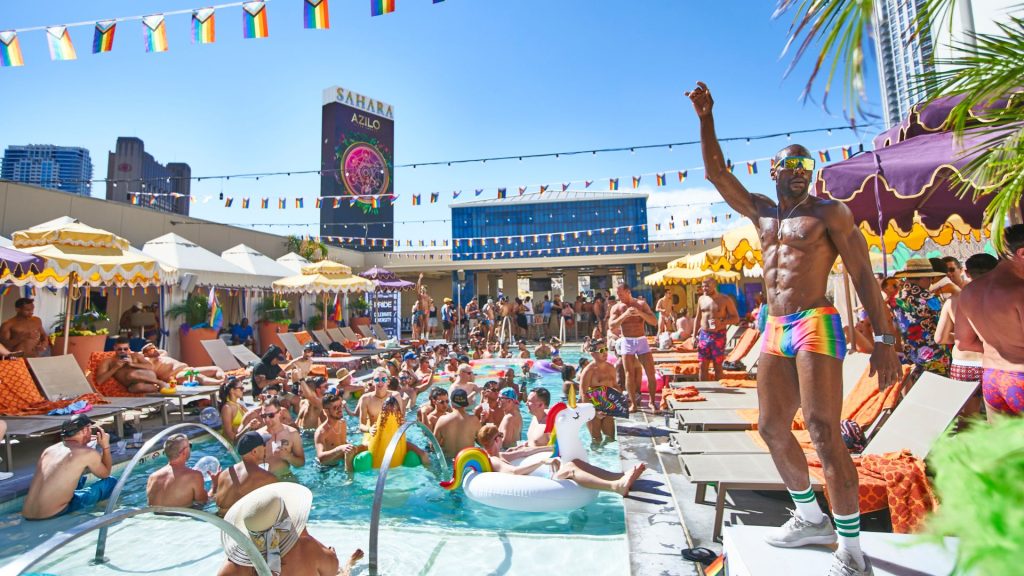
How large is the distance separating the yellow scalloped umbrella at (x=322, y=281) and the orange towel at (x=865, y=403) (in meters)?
11.3

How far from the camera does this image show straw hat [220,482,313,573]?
94.8 inches

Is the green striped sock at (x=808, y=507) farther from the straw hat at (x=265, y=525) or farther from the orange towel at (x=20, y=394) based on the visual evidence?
the orange towel at (x=20, y=394)

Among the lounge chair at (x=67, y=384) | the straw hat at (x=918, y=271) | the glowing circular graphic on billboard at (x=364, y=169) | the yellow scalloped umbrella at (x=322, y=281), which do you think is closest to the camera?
the lounge chair at (x=67, y=384)

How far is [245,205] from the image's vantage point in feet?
55.5

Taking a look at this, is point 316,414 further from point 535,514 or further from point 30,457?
point 535,514

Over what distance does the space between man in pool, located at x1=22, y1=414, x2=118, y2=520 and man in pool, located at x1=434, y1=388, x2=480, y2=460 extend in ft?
10.5

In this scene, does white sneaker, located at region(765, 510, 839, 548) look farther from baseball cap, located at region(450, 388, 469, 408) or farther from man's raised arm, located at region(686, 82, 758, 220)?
baseball cap, located at region(450, 388, 469, 408)

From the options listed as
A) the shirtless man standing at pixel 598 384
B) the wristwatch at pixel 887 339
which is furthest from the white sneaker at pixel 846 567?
the shirtless man standing at pixel 598 384

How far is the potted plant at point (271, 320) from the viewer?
14.7 m

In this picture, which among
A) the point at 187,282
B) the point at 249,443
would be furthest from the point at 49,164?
the point at 249,443

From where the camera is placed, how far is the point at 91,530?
1.74m

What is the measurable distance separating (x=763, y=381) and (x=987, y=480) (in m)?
1.85

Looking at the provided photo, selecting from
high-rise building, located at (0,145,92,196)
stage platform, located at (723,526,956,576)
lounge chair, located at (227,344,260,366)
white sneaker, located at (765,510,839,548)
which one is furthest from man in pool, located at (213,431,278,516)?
high-rise building, located at (0,145,92,196)

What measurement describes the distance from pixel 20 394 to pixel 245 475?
4.08 m
